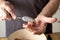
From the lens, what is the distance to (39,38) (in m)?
0.83

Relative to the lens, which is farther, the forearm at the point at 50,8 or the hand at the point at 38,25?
the forearm at the point at 50,8

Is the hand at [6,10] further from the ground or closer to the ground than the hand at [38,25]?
further from the ground

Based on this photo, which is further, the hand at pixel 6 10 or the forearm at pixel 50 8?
the forearm at pixel 50 8

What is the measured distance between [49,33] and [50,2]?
0.87 ft

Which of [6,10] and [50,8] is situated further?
[50,8]

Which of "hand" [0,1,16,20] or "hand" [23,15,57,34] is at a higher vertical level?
"hand" [0,1,16,20]

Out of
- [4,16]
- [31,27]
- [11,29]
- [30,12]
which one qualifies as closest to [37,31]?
[31,27]

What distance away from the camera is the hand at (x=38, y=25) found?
57 cm

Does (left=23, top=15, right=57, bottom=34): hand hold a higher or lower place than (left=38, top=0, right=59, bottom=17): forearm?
lower

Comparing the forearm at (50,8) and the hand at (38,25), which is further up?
the forearm at (50,8)

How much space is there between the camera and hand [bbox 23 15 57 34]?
1.86 ft

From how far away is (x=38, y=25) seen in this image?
2.01 ft

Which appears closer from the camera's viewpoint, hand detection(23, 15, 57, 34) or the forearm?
hand detection(23, 15, 57, 34)

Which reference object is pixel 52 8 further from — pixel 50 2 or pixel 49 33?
pixel 49 33
